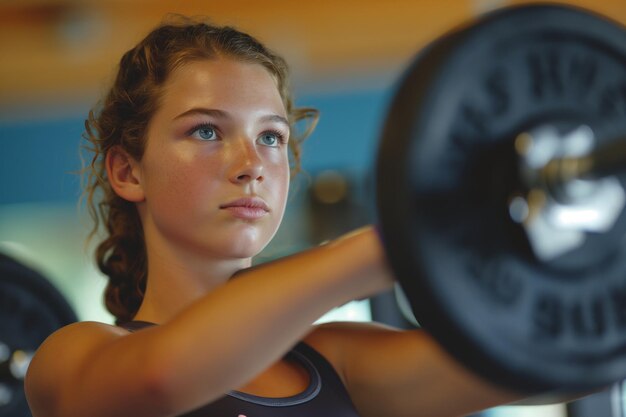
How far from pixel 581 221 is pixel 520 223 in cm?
6

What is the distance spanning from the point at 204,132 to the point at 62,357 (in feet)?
0.94

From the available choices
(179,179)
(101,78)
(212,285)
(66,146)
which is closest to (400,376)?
(212,285)

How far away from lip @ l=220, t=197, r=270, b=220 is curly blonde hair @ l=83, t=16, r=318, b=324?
0.18m

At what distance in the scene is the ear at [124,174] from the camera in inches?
44.0

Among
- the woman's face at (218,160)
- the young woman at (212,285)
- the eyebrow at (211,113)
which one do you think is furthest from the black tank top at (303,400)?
the eyebrow at (211,113)

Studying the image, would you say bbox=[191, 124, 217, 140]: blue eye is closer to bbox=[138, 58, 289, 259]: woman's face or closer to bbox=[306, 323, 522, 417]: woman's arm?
bbox=[138, 58, 289, 259]: woman's face

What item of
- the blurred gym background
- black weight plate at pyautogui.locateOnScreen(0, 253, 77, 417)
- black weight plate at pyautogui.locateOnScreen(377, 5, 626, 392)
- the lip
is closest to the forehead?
the lip

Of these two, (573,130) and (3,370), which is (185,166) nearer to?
(573,130)

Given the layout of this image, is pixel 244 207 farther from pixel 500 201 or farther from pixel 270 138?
pixel 500 201

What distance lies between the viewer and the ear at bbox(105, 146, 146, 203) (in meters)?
1.12

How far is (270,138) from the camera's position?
41.3 inches

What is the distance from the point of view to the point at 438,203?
24.8 inches

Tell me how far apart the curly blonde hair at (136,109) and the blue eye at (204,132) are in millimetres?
96

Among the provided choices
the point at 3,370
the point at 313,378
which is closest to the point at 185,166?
the point at 313,378
